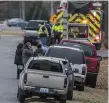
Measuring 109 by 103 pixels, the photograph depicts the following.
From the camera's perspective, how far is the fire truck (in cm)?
3862

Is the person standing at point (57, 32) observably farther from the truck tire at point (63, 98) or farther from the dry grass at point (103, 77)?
the truck tire at point (63, 98)

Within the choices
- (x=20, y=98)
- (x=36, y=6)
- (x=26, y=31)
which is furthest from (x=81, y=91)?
Answer: (x=36, y=6)

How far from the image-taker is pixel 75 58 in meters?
20.8

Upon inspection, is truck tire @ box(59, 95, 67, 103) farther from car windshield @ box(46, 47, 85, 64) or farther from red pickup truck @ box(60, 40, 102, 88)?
red pickup truck @ box(60, 40, 102, 88)

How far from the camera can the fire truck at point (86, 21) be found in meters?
38.6

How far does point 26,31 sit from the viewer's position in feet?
139

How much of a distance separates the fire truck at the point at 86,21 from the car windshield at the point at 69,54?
651 inches

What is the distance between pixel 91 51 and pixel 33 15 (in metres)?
70.5

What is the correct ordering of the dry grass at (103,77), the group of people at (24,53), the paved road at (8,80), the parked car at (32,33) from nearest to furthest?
the paved road at (8,80) → the group of people at (24,53) → the dry grass at (103,77) → the parked car at (32,33)

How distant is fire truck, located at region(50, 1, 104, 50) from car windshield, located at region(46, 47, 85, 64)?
16.5 m

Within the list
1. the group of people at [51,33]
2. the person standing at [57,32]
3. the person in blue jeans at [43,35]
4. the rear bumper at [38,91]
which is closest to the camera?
the rear bumper at [38,91]

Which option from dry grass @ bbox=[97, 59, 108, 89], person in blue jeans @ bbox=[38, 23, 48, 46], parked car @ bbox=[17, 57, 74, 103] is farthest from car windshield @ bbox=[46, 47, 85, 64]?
person in blue jeans @ bbox=[38, 23, 48, 46]

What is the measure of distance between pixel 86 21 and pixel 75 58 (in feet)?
63.0

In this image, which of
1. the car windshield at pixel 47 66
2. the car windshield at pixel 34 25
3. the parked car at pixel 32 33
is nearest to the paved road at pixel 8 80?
the car windshield at pixel 47 66
